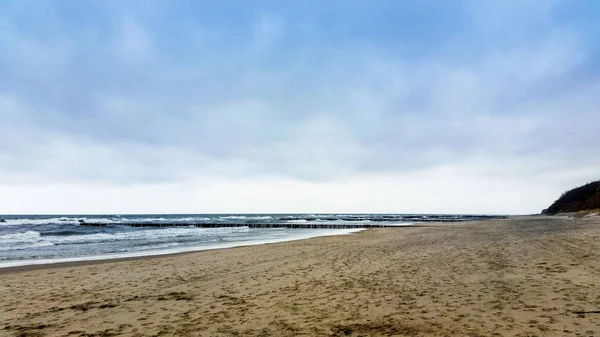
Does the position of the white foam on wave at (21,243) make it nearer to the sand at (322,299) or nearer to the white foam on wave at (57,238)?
the white foam on wave at (57,238)

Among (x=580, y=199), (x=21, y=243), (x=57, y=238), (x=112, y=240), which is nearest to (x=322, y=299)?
(x=112, y=240)

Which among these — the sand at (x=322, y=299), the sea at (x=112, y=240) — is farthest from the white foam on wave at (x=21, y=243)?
A: the sand at (x=322, y=299)

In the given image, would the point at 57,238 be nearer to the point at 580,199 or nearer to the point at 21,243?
the point at 21,243

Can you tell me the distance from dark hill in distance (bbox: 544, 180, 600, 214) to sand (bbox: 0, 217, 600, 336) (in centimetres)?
6775

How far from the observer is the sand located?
6.35m

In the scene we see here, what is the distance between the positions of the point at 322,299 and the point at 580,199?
308ft

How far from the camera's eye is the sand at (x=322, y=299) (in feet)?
20.8

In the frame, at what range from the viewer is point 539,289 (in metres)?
8.31

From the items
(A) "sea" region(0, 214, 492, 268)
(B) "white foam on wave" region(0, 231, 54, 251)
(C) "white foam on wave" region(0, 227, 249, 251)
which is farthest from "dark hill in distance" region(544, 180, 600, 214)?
(B) "white foam on wave" region(0, 231, 54, 251)

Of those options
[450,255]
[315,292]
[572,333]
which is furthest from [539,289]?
[450,255]

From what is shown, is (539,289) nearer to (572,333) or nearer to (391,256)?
(572,333)

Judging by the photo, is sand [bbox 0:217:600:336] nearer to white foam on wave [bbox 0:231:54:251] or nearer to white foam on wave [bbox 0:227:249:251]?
white foam on wave [bbox 0:231:54:251]

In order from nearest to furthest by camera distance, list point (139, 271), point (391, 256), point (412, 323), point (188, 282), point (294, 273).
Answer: point (412, 323) < point (188, 282) < point (294, 273) < point (139, 271) < point (391, 256)

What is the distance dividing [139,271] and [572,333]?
42.6 ft
